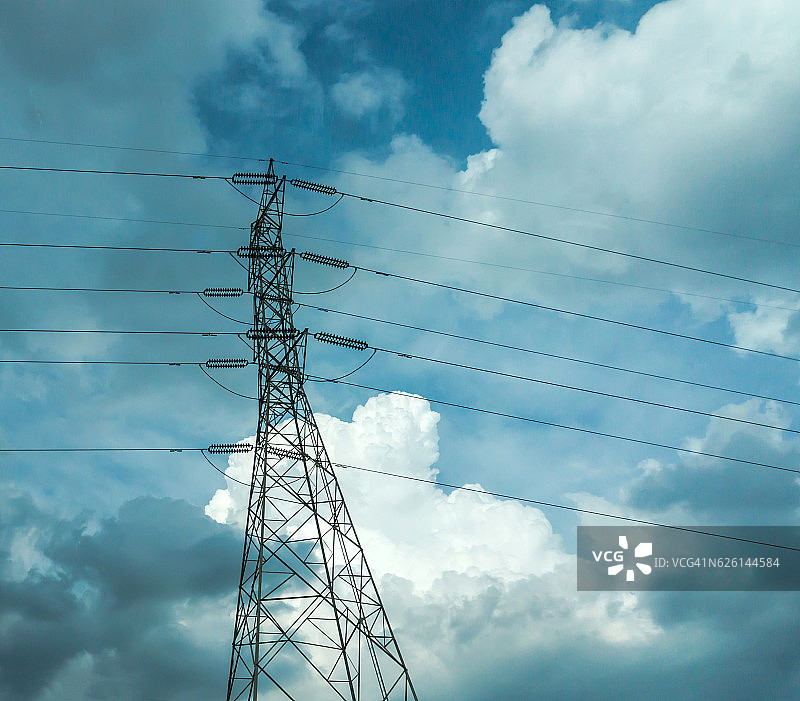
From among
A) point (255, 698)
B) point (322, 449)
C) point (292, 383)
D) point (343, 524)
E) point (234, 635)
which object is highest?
point (292, 383)

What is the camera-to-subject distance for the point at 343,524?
141 feet

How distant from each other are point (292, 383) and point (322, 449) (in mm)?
3734

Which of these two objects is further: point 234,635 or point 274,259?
point 274,259

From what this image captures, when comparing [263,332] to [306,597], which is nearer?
[306,597]

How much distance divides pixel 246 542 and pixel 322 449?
5.78 m

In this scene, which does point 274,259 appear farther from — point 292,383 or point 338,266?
point 292,383

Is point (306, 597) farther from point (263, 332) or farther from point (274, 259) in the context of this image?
point (274, 259)

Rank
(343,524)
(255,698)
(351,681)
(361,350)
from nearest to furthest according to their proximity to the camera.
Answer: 1. (255,698)
2. (351,681)
3. (343,524)
4. (361,350)

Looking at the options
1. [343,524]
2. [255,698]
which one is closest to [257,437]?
[343,524]

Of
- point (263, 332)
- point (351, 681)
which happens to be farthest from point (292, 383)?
point (351, 681)

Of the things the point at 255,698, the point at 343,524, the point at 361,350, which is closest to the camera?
the point at 255,698

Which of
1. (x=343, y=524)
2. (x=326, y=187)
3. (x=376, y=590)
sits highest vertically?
(x=326, y=187)

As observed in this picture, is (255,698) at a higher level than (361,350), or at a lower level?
lower

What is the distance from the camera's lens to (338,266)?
4828 cm
